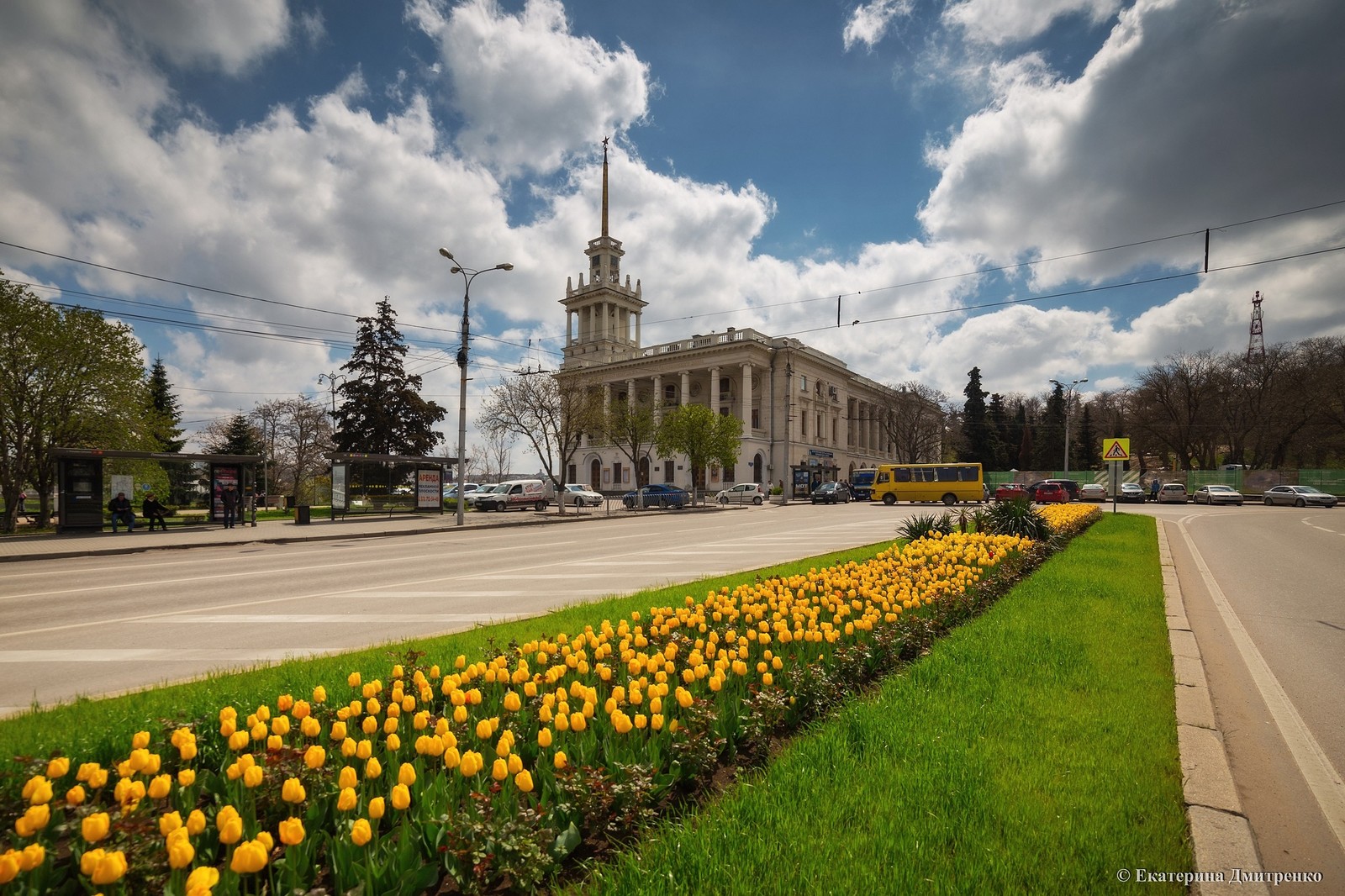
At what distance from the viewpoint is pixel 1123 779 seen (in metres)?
3.40

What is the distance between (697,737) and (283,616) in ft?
24.8

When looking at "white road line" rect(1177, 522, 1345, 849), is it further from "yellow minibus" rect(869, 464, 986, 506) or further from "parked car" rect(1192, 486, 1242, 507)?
"parked car" rect(1192, 486, 1242, 507)

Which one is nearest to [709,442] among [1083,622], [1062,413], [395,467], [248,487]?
[395,467]

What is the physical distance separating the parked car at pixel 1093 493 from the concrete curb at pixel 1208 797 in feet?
185

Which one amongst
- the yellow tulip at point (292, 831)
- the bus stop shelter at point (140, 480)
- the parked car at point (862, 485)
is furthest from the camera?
the parked car at point (862, 485)

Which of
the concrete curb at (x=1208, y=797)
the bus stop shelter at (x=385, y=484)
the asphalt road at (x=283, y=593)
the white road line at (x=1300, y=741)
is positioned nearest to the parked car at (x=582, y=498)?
the bus stop shelter at (x=385, y=484)

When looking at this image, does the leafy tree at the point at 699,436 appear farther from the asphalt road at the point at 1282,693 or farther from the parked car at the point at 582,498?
the asphalt road at the point at 1282,693

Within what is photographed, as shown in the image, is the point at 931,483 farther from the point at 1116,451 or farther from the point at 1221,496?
the point at 1116,451

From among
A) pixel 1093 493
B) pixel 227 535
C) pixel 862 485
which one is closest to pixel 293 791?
pixel 227 535

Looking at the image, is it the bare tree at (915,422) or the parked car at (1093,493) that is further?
the bare tree at (915,422)

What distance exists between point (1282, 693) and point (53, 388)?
3502cm

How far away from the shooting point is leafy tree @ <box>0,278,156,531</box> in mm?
23281

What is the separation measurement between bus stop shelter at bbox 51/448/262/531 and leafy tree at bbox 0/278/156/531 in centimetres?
123

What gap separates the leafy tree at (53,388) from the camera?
2328 centimetres
